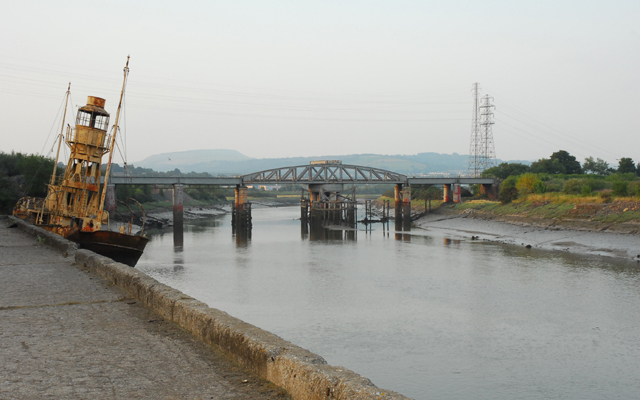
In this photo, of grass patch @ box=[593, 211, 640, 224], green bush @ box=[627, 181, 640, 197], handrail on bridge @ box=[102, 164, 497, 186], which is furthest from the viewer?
handrail on bridge @ box=[102, 164, 497, 186]

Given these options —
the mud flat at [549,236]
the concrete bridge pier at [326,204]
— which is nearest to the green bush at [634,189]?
the mud flat at [549,236]

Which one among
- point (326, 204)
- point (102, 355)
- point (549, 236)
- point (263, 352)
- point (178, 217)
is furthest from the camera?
point (326, 204)

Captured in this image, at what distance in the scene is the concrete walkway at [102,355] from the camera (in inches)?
239

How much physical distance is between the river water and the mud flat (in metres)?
3.23

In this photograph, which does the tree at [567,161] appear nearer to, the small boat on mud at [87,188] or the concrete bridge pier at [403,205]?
the concrete bridge pier at [403,205]

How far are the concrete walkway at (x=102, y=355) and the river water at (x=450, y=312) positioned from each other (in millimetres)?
6174

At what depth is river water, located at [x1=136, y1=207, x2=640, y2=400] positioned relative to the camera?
44.2 feet

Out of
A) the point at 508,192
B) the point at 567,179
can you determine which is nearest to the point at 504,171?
the point at 567,179

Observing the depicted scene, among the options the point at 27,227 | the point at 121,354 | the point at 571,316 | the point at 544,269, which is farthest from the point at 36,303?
the point at 544,269

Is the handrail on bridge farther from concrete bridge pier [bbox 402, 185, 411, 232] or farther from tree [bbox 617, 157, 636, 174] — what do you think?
tree [bbox 617, 157, 636, 174]

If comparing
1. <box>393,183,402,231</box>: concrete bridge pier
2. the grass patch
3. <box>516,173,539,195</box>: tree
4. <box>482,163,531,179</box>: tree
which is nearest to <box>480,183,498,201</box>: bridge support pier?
<box>482,163,531,179</box>: tree

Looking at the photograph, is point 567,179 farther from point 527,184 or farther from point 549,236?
point 549,236

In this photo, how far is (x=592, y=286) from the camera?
83.3ft

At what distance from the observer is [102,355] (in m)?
7.38
